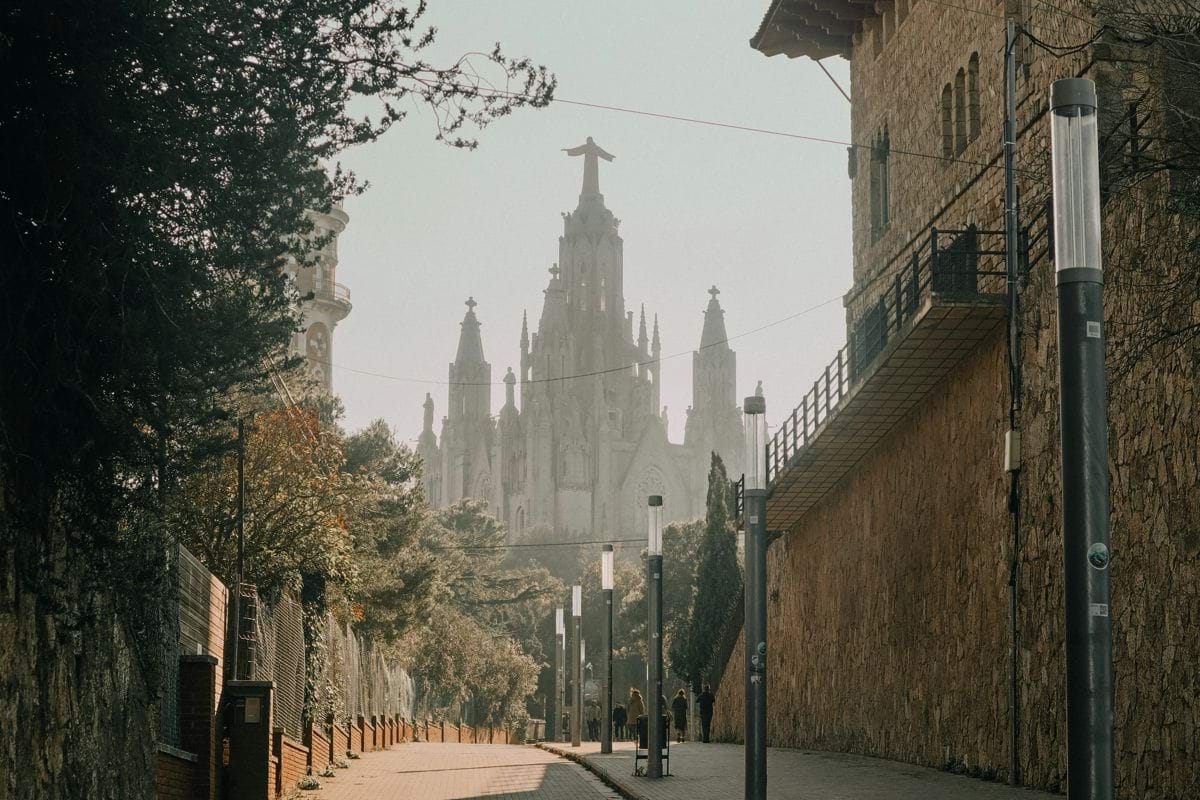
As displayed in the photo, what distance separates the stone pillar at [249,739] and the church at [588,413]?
415 ft

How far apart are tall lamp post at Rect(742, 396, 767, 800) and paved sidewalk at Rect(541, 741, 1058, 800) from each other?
9.58 feet

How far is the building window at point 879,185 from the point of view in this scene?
96.8ft

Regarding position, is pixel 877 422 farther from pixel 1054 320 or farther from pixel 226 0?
pixel 226 0

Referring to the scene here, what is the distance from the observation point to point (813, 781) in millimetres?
20172

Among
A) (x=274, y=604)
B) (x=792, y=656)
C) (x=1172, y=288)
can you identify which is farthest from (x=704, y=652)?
(x=1172, y=288)

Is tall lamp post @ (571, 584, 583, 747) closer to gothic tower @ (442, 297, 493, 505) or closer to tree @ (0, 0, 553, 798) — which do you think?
tree @ (0, 0, 553, 798)

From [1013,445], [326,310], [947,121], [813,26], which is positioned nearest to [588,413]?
[326,310]

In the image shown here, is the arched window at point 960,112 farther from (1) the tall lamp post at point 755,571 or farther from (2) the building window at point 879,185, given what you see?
(1) the tall lamp post at point 755,571

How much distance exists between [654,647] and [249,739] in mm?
7749

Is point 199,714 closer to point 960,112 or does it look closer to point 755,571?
point 755,571

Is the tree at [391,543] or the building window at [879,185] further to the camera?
the tree at [391,543]

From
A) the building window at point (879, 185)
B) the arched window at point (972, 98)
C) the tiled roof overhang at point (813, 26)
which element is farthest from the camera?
the tiled roof overhang at point (813, 26)

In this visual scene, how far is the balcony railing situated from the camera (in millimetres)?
20766

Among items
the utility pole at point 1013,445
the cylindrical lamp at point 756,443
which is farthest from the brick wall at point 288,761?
the utility pole at point 1013,445
